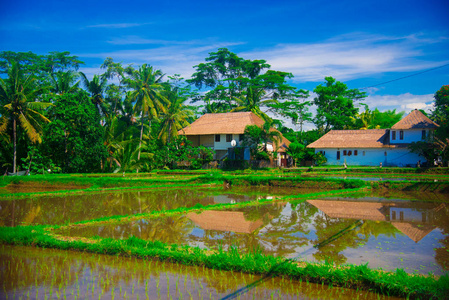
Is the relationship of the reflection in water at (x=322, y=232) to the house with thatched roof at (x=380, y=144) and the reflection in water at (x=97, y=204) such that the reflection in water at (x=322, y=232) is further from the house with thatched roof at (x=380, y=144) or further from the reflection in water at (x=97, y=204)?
the house with thatched roof at (x=380, y=144)

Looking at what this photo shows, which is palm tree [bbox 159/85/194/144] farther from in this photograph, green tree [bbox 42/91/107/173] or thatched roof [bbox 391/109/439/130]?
thatched roof [bbox 391/109/439/130]

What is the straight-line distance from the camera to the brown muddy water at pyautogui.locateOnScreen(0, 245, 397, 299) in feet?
18.1

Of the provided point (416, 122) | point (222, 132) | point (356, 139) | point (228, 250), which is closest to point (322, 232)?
point (228, 250)

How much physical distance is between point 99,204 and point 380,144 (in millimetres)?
33263

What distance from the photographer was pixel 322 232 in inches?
379

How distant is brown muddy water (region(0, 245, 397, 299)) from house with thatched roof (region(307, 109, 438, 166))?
32.0 meters

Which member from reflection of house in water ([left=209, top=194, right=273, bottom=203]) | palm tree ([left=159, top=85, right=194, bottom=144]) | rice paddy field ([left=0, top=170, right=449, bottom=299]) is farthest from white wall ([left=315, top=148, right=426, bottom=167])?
reflection of house in water ([left=209, top=194, right=273, bottom=203])

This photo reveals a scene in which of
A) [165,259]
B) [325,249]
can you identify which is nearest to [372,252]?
[325,249]

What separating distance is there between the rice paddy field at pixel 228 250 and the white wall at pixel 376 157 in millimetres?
23499

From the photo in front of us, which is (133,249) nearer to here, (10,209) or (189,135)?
(10,209)

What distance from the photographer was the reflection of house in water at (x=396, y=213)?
10289mm

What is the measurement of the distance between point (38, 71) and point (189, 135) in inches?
832

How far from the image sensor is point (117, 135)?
1382 inches

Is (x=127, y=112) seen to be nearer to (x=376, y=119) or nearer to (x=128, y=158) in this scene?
(x=128, y=158)
